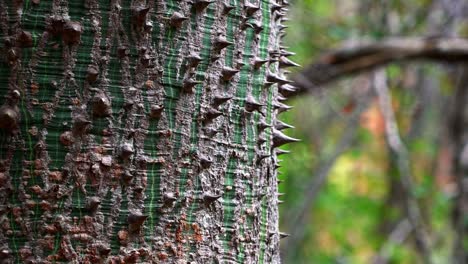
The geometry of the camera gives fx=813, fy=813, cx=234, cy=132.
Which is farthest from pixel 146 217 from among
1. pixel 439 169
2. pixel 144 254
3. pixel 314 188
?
pixel 439 169

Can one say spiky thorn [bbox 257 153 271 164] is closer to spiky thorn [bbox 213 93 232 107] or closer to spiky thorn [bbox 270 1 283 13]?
spiky thorn [bbox 213 93 232 107]

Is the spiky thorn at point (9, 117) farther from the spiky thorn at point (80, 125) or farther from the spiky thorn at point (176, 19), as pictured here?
the spiky thorn at point (176, 19)

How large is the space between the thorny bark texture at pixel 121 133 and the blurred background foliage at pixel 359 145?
152 inches

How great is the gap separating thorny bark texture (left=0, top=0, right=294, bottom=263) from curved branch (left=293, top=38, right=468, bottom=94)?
4.88 metres

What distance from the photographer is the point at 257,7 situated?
1858 millimetres

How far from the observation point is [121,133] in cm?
164

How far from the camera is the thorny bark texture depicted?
160 centimetres

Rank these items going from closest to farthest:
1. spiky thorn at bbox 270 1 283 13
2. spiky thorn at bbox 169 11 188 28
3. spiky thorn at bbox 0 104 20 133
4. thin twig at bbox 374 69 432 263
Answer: spiky thorn at bbox 0 104 20 133 < spiky thorn at bbox 169 11 188 28 < spiky thorn at bbox 270 1 283 13 < thin twig at bbox 374 69 432 263

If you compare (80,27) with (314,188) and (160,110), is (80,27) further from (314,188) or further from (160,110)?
(314,188)

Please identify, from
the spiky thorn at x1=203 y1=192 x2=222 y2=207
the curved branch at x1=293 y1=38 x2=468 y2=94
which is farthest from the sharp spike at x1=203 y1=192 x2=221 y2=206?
the curved branch at x1=293 y1=38 x2=468 y2=94

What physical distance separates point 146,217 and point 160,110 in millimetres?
219

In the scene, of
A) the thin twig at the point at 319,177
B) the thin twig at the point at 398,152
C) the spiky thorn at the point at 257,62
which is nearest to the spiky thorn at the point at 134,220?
the spiky thorn at the point at 257,62

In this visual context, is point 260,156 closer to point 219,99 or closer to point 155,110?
point 219,99

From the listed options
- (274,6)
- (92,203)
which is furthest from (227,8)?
(92,203)
